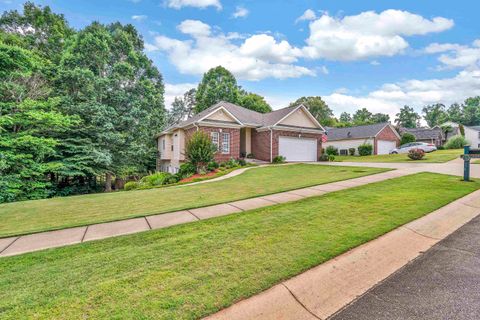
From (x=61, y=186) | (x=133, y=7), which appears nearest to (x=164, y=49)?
(x=133, y=7)

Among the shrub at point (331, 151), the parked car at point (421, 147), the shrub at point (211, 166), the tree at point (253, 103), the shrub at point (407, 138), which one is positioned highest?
the tree at point (253, 103)

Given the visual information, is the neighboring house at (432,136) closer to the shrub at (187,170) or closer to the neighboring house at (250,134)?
the neighboring house at (250,134)

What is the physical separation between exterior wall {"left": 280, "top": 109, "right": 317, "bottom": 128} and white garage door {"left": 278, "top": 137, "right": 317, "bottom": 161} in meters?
1.37

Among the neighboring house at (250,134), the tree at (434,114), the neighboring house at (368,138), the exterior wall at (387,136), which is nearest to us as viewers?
the neighboring house at (250,134)

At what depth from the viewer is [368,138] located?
3178 centimetres

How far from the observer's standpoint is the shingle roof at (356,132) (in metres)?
32.2

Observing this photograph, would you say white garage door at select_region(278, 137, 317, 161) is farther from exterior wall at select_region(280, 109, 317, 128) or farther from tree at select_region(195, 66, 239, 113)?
tree at select_region(195, 66, 239, 113)

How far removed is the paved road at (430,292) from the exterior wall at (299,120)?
18012mm

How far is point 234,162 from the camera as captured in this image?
1817 centimetres

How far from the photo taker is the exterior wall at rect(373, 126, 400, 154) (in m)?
31.6

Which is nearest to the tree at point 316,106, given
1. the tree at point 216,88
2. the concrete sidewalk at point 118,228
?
the tree at point 216,88

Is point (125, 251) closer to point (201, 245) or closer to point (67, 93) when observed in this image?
point (201, 245)

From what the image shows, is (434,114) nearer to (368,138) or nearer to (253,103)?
(368,138)

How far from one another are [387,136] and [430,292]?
36.3 m
